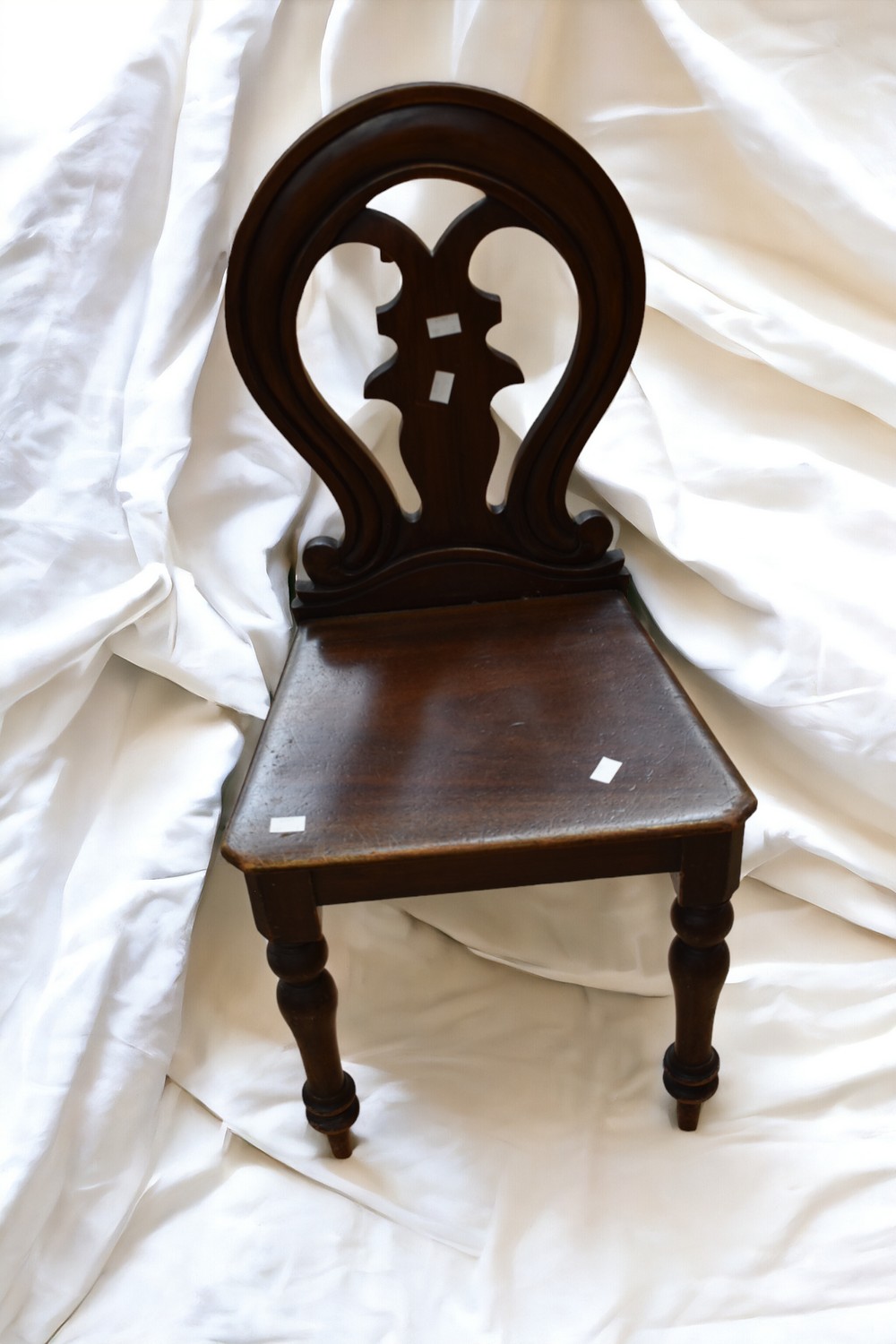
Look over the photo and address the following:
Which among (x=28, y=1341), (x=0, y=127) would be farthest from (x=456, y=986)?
(x=0, y=127)

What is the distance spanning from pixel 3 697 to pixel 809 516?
2.58ft

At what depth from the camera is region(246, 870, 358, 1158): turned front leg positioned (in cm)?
84

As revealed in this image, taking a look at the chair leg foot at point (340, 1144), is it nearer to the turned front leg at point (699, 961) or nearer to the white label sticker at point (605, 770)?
the turned front leg at point (699, 961)

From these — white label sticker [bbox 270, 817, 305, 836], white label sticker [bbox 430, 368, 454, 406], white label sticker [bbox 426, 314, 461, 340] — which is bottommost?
white label sticker [bbox 270, 817, 305, 836]

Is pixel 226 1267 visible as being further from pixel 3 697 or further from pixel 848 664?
pixel 848 664

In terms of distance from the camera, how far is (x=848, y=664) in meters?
1.06

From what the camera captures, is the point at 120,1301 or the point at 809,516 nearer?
the point at 120,1301

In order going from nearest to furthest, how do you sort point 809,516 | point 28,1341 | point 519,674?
point 28,1341 → point 519,674 → point 809,516

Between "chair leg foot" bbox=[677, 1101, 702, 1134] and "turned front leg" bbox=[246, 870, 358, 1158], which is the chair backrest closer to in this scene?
"turned front leg" bbox=[246, 870, 358, 1158]

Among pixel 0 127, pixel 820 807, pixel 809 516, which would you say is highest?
pixel 0 127

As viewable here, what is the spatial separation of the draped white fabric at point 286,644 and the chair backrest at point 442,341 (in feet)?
0.39

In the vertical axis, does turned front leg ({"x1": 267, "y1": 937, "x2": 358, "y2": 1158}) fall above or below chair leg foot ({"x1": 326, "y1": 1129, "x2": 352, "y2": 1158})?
above

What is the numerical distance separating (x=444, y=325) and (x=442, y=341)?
0.01m

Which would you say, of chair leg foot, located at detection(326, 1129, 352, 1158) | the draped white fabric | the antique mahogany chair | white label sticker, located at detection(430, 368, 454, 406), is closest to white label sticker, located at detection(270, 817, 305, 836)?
the antique mahogany chair
